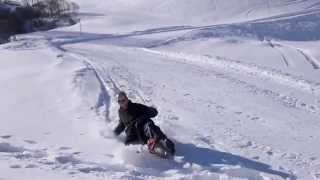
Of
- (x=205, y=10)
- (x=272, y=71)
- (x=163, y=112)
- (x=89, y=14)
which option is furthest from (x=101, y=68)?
(x=89, y=14)

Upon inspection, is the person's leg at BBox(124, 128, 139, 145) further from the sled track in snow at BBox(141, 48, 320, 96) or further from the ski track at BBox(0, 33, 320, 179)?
the sled track in snow at BBox(141, 48, 320, 96)

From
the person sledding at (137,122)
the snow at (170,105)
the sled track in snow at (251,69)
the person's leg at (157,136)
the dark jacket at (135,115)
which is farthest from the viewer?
the sled track in snow at (251,69)

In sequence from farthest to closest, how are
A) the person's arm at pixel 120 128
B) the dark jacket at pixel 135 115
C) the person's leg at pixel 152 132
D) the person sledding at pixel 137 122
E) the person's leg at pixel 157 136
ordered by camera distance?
the person's arm at pixel 120 128
the dark jacket at pixel 135 115
the person sledding at pixel 137 122
the person's leg at pixel 152 132
the person's leg at pixel 157 136

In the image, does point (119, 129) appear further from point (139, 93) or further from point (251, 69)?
point (251, 69)

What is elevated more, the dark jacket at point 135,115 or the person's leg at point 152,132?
the dark jacket at point 135,115

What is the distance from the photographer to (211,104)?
12.9 metres

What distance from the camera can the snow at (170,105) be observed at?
333 inches

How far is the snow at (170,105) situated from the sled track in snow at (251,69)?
0.03 metres

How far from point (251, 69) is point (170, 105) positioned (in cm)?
557

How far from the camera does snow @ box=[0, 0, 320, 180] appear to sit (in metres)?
8.46

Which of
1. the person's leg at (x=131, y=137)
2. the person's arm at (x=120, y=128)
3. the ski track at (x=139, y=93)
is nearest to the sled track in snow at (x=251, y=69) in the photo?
the ski track at (x=139, y=93)

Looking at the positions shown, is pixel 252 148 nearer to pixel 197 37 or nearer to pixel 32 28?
pixel 197 37

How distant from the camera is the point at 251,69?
1767 centimetres

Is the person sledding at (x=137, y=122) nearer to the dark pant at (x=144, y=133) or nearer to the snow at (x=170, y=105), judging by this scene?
the dark pant at (x=144, y=133)
